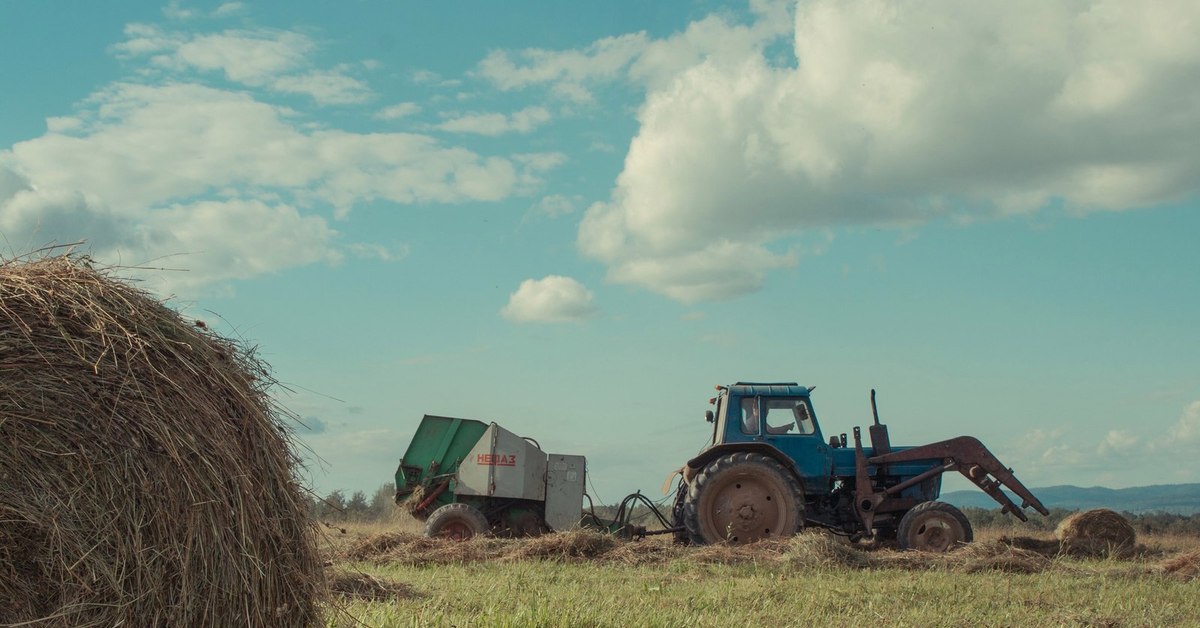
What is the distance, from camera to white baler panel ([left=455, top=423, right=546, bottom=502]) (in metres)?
15.0

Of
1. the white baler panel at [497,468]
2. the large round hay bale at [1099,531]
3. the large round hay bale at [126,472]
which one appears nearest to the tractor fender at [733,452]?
the white baler panel at [497,468]

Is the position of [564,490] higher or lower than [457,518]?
higher

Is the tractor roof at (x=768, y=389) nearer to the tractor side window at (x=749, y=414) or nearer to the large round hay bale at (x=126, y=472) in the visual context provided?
the tractor side window at (x=749, y=414)

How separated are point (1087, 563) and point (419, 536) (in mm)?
7969

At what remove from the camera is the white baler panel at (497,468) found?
15.0 meters

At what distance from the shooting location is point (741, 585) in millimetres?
8242

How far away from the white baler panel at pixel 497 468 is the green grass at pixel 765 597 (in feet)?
14.7

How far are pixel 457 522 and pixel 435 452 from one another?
1664mm

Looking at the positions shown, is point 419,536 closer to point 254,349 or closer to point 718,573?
point 718,573

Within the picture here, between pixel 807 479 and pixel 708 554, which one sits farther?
pixel 807 479

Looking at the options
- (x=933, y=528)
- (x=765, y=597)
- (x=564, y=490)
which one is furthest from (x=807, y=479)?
(x=765, y=597)

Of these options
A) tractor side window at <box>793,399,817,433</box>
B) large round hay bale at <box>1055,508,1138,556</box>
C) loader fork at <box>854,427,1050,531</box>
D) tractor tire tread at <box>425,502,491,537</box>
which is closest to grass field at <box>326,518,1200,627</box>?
large round hay bale at <box>1055,508,1138,556</box>

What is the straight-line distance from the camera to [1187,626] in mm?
6691

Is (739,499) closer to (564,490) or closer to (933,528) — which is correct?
(933,528)
